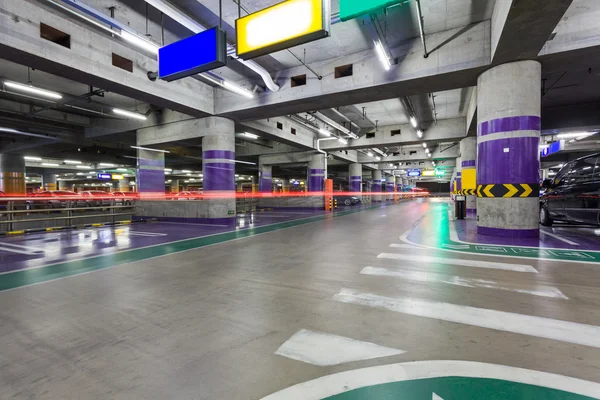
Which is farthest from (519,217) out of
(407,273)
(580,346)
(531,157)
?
(580,346)

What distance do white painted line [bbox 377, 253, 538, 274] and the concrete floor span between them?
0.13 meters

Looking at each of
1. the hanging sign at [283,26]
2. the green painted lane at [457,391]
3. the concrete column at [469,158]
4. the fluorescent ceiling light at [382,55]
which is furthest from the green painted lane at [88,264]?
the concrete column at [469,158]

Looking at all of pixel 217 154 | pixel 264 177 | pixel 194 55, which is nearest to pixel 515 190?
pixel 194 55

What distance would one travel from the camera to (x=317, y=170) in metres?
20.6

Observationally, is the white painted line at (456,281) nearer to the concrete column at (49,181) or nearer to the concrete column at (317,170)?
the concrete column at (317,170)

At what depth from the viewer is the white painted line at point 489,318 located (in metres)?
2.33

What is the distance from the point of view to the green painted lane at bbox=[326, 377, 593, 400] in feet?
5.32

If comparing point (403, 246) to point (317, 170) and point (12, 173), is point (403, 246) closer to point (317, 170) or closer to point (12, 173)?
point (317, 170)

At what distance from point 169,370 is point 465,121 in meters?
17.4

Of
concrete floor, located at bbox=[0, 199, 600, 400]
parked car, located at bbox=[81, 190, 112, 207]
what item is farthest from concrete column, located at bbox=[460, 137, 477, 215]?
parked car, located at bbox=[81, 190, 112, 207]

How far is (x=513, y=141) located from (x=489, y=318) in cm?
602

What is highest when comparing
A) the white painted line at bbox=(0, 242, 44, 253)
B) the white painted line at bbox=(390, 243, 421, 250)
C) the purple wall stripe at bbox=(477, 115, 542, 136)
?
the purple wall stripe at bbox=(477, 115, 542, 136)

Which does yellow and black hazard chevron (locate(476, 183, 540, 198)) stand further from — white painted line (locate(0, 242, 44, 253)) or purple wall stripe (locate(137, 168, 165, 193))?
purple wall stripe (locate(137, 168, 165, 193))

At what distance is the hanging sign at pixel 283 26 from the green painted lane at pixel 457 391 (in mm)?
4872
